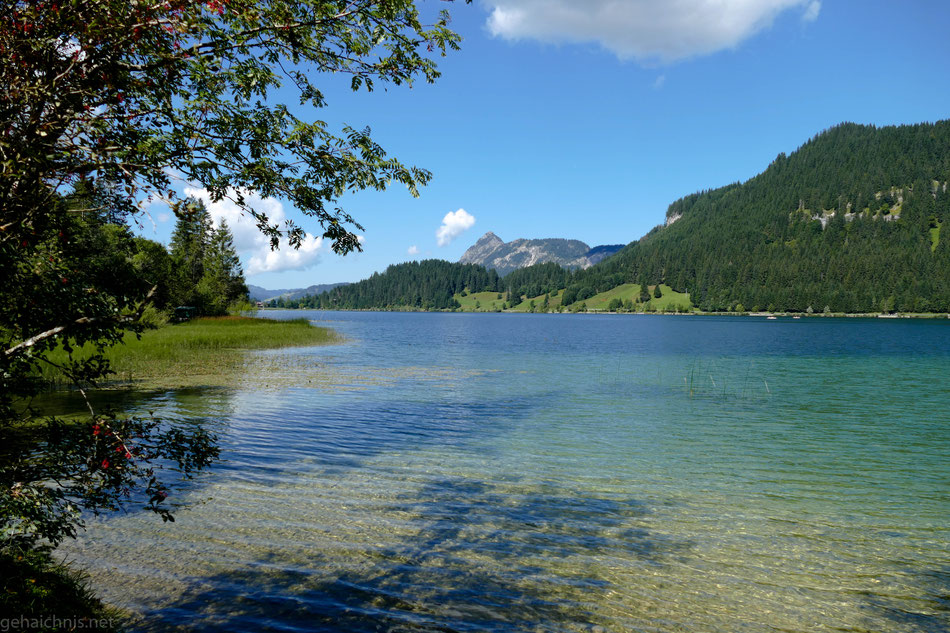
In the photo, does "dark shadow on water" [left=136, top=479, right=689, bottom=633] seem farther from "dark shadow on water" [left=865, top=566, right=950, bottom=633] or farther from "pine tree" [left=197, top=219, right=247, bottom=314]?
"pine tree" [left=197, top=219, right=247, bottom=314]

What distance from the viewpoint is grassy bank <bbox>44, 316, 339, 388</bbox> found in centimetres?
3233

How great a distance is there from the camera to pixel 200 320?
287ft

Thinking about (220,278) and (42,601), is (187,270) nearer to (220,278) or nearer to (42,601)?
(220,278)

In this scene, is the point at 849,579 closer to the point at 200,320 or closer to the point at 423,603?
the point at 423,603


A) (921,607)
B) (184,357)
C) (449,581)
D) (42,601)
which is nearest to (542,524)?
(449,581)

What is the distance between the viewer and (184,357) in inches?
1759

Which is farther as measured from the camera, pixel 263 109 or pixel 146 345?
pixel 146 345

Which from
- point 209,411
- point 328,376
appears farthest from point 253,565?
point 328,376

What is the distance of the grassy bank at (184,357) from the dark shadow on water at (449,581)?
21.5 m

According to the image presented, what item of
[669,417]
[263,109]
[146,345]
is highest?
[263,109]

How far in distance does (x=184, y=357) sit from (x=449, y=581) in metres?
43.4

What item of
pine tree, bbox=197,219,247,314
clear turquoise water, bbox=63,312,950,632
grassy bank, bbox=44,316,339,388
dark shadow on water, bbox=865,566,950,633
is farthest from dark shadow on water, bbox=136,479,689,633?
pine tree, bbox=197,219,247,314

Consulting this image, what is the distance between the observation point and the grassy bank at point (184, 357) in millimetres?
32334

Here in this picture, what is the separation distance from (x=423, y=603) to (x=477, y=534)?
3.12m
